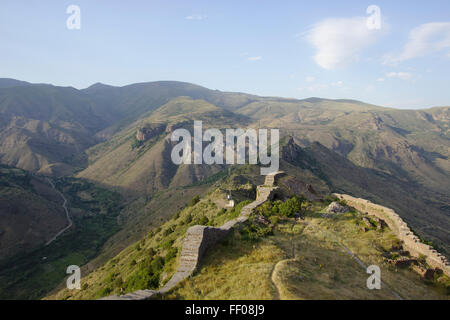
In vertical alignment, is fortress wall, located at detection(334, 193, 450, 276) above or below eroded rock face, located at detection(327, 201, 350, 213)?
below

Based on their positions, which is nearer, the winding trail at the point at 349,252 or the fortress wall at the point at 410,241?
the winding trail at the point at 349,252

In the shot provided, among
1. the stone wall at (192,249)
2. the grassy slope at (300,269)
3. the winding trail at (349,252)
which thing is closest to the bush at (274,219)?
the grassy slope at (300,269)

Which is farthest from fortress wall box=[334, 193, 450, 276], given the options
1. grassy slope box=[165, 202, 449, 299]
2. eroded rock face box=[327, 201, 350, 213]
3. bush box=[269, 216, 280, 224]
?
bush box=[269, 216, 280, 224]

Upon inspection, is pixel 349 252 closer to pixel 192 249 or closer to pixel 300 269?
pixel 300 269

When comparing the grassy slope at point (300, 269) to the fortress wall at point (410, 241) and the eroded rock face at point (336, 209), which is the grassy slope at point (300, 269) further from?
the eroded rock face at point (336, 209)

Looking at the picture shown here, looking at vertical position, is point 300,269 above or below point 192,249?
below

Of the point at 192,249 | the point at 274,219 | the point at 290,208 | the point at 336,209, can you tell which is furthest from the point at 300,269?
the point at 336,209

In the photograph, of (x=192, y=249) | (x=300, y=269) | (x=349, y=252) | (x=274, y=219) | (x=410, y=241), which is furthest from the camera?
(x=274, y=219)

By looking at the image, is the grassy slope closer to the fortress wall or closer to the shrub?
the fortress wall

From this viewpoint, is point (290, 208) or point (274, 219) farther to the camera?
point (290, 208)

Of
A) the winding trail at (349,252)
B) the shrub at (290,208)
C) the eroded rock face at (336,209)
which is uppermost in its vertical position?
the shrub at (290,208)

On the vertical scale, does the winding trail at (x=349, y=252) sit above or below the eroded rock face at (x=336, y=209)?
below

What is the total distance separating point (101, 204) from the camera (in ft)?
414
